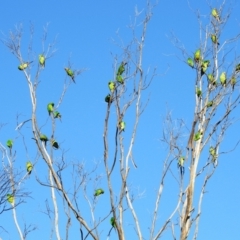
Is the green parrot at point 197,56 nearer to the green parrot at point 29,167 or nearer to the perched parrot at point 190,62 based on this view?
the perched parrot at point 190,62

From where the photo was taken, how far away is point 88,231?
5.61 m

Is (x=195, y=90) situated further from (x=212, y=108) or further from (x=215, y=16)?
(x=215, y=16)

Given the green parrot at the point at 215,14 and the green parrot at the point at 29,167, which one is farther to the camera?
the green parrot at the point at 215,14

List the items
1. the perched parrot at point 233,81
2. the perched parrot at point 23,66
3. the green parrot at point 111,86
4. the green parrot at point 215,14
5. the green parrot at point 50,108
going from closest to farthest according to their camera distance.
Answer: the green parrot at point 111,86, the green parrot at point 50,108, the perched parrot at point 23,66, the perched parrot at point 233,81, the green parrot at point 215,14

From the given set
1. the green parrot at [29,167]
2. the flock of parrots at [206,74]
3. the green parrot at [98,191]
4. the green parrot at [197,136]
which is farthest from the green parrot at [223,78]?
the green parrot at [29,167]

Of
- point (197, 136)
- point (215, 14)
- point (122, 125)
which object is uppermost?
point (215, 14)

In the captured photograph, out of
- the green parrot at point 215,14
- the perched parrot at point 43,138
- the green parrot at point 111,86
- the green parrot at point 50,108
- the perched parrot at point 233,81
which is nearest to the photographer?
the green parrot at point 111,86

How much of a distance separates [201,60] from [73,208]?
1.92m

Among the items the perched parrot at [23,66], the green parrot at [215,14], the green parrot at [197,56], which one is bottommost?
the perched parrot at [23,66]

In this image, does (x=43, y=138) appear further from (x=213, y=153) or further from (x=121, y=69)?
(x=213, y=153)

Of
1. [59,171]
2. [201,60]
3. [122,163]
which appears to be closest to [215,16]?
[201,60]

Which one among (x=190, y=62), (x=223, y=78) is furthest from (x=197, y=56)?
(x=223, y=78)

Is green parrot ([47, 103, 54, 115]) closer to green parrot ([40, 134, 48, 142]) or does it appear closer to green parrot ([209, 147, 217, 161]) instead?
green parrot ([40, 134, 48, 142])

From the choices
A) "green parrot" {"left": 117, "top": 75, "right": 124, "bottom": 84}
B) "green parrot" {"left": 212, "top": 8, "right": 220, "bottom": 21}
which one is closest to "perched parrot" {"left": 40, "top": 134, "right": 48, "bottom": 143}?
"green parrot" {"left": 117, "top": 75, "right": 124, "bottom": 84}
